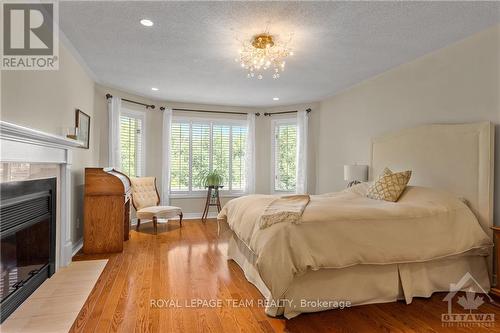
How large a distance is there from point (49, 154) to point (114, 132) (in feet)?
7.56

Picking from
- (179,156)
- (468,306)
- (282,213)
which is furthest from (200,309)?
(179,156)

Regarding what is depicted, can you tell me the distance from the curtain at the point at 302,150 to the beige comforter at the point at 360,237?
3.27m

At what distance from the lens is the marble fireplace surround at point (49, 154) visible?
195 cm

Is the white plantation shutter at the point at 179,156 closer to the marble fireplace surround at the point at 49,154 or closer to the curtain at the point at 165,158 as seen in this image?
the curtain at the point at 165,158

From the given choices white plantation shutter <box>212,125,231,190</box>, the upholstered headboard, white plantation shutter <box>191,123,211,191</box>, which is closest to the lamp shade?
the upholstered headboard

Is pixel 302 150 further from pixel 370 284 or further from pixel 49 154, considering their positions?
pixel 49 154

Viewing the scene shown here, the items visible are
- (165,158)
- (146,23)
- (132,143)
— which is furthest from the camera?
(165,158)

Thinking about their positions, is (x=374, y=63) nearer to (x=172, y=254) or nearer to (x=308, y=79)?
(x=308, y=79)

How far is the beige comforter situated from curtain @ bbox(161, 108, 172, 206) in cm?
347

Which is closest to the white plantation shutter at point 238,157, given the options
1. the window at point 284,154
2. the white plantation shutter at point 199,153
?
the white plantation shutter at point 199,153

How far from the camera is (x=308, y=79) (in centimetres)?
442

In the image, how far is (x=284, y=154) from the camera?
6445 mm

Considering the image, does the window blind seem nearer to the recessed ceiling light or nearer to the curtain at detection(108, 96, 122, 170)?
the curtain at detection(108, 96, 122, 170)

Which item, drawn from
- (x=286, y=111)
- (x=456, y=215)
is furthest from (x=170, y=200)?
(x=456, y=215)
